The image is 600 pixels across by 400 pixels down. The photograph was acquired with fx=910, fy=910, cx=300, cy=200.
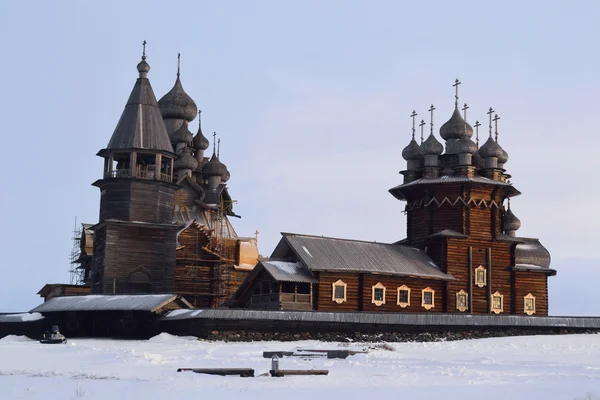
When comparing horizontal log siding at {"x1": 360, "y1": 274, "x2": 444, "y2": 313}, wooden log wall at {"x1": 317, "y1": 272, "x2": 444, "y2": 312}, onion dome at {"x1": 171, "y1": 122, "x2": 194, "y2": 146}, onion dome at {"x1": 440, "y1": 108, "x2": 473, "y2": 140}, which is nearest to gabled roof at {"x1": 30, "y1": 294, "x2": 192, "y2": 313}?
wooden log wall at {"x1": 317, "y1": 272, "x2": 444, "y2": 312}

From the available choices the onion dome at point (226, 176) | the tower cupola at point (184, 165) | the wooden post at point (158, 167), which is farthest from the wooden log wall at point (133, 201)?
the onion dome at point (226, 176)

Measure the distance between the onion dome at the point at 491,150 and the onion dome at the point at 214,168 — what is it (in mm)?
15792

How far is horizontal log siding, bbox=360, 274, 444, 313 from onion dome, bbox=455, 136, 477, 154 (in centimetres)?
724

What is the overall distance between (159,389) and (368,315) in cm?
2277

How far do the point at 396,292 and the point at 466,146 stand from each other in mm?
9386

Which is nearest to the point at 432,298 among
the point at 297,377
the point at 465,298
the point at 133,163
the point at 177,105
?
the point at 465,298

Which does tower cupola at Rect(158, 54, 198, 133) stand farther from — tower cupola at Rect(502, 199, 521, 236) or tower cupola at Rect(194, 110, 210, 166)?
tower cupola at Rect(502, 199, 521, 236)

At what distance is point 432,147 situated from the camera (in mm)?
49406

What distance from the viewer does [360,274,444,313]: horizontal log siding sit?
43438 mm

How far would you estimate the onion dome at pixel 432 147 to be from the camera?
4931cm

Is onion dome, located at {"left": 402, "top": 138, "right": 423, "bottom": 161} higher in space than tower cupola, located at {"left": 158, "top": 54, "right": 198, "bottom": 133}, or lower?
lower

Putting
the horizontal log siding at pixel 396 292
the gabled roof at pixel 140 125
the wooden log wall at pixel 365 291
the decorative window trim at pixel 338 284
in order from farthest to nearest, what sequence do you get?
the horizontal log siding at pixel 396 292
the gabled roof at pixel 140 125
the decorative window trim at pixel 338 284
the wooden log wall at pixel 365 291

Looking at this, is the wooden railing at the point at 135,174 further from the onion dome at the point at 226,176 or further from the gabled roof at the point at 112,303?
the onion dome at the point at 226,176

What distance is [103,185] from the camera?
142 feet
